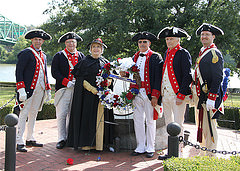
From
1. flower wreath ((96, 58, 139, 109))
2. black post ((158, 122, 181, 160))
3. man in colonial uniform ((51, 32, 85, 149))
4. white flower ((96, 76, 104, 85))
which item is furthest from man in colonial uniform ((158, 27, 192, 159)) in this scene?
man in colonial uniform ((51, 32, 85, 149))

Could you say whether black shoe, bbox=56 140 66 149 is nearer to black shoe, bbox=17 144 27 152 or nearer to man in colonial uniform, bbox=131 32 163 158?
black shoe, bbox=17 144 27 152

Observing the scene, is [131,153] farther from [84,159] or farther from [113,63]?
[113,63]

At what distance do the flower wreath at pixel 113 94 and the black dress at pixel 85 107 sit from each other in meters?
0.27

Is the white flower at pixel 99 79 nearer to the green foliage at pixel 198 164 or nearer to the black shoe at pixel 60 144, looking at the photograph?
the black shoe at pixel 60 144

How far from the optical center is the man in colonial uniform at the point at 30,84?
5164 millimetres

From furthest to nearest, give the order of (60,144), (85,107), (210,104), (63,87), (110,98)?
(63,87)
(60,144)
(85,107)
(110,98)
(210,104)

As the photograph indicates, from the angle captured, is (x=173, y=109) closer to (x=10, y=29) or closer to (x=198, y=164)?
(x=198, y=164)

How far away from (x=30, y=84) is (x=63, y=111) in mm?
851

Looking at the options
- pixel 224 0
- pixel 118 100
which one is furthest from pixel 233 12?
pixel 118 100

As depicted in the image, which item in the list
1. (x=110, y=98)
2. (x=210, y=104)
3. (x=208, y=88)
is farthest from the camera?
(x=110, y=98)

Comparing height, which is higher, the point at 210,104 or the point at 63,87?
the point at 63,87

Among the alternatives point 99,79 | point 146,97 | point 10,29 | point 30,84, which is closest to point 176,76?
point 146,97

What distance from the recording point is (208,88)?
167 inches

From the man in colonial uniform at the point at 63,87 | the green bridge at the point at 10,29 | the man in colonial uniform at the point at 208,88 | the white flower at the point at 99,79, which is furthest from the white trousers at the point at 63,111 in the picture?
the green bridge at the point at 10,29
